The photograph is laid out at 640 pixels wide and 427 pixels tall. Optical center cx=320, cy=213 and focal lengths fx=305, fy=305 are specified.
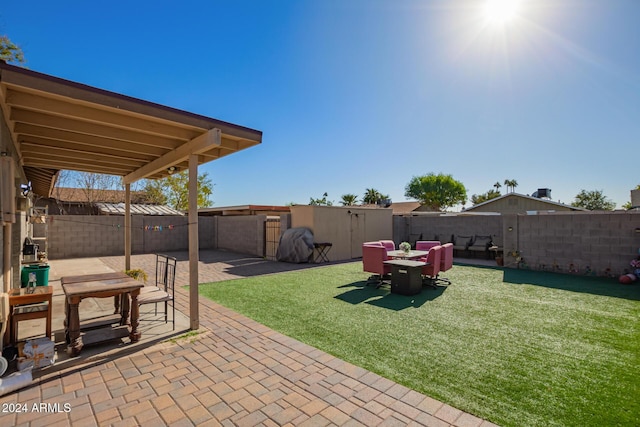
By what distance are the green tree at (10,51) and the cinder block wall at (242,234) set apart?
29.0 ft

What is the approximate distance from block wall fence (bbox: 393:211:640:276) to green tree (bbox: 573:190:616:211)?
37.6 meters

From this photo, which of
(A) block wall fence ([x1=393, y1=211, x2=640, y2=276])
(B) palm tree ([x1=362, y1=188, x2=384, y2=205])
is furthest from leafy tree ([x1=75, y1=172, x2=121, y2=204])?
(B) palm tree ([x1=362, y1=188, x2=384, y2=205])

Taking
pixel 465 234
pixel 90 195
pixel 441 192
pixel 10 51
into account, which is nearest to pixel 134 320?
pixel 10 51

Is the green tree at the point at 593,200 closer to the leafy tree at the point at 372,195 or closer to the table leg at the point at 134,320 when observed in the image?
the leafy tree at the point at 372,195

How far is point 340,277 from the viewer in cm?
803

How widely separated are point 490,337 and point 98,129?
565 centimetres

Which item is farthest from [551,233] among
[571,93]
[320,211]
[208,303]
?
[208,303]

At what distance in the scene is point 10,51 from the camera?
8977mm

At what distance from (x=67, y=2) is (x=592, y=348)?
9957 millimetres

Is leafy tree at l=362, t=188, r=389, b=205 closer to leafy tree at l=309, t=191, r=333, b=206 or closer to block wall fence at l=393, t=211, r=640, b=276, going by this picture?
leafy tree at l=309, t=191, r=333, b=206

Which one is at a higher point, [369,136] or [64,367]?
[369,136]

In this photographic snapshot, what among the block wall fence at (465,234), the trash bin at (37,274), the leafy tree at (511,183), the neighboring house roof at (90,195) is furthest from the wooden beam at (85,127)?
the leafy tree at (511,183)

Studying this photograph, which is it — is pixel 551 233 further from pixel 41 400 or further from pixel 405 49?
pixel 41 400

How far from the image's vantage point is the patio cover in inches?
113
